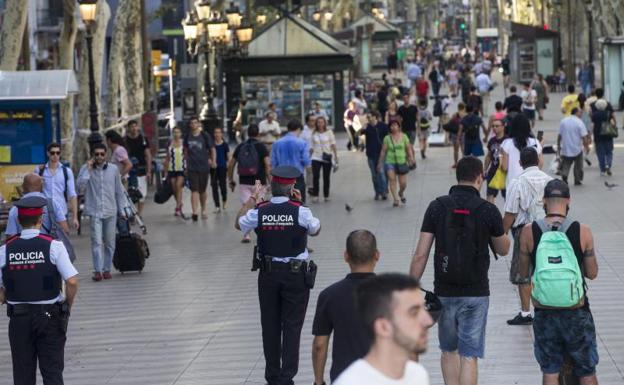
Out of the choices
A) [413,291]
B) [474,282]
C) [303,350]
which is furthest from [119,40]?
[413,291]

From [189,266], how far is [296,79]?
79.7 ft

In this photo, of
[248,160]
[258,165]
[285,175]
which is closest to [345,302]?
[285,175]

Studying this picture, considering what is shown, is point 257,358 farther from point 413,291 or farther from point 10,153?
point 10,153

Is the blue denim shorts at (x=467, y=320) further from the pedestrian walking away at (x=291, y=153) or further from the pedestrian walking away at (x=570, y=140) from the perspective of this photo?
the pedestrian walking away at (x=570, y=140)

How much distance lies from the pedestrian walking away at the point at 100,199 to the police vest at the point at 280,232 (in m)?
6.38

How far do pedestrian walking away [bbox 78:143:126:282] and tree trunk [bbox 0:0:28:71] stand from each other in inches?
338

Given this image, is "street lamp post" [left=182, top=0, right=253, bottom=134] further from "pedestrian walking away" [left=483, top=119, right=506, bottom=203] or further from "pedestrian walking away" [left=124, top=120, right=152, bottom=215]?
"pedestrian walking away" [left=483, top=119, right=506, bottom=203]

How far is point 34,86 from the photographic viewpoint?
2141cm

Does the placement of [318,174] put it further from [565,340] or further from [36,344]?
[565,340]

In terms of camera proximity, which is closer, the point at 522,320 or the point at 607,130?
the point at 522,320

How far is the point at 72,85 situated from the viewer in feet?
72.4

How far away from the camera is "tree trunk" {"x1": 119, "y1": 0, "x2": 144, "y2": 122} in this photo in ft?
108

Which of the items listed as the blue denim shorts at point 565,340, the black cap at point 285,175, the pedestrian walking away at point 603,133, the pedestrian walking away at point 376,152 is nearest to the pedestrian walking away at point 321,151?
the pedestrian walking away at point 376,152

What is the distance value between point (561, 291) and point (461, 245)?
84 cm
